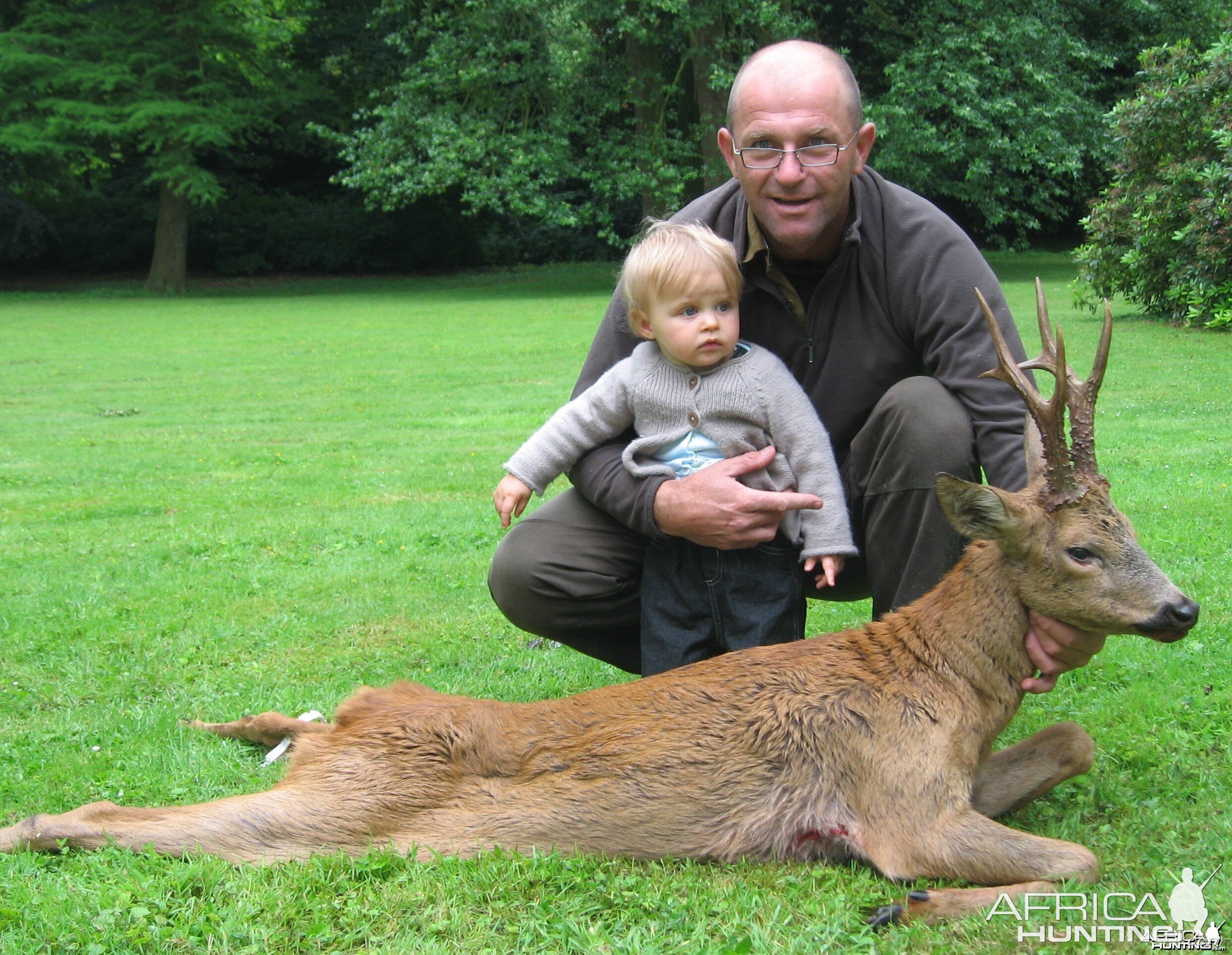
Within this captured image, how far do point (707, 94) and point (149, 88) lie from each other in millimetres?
15616

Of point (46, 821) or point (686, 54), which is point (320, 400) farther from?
point (686, 54)

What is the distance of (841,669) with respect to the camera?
3.80 metres

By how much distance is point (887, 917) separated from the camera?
3.26m

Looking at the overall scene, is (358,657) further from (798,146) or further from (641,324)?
(798,146)

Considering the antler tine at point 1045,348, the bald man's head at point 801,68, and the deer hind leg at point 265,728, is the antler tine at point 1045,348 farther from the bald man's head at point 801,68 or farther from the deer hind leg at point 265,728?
the deer hind leg at point 265,728

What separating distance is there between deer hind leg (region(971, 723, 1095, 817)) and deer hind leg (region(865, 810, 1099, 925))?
260 mm

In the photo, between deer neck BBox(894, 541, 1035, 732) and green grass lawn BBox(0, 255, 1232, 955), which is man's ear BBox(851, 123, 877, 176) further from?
green grass lawn BBox(0, 255, 1232, 955)

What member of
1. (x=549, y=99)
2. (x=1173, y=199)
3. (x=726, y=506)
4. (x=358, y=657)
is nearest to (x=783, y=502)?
(x=726, y=506)

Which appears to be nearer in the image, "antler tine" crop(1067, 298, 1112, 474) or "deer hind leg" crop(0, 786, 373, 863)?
"antler tine" crop(1067, 298, 1112, 474)

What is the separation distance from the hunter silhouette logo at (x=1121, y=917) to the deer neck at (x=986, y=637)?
0.58 m

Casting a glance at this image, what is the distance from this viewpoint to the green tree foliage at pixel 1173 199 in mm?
16094

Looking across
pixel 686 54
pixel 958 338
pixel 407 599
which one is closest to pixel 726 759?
pixel 958 338

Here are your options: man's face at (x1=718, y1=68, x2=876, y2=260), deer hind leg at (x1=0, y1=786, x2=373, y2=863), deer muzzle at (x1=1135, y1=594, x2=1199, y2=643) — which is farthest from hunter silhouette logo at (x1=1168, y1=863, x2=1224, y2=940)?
man's face at (x1=718, y1=68, x2=876, y2=260)

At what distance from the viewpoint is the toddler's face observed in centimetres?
441
